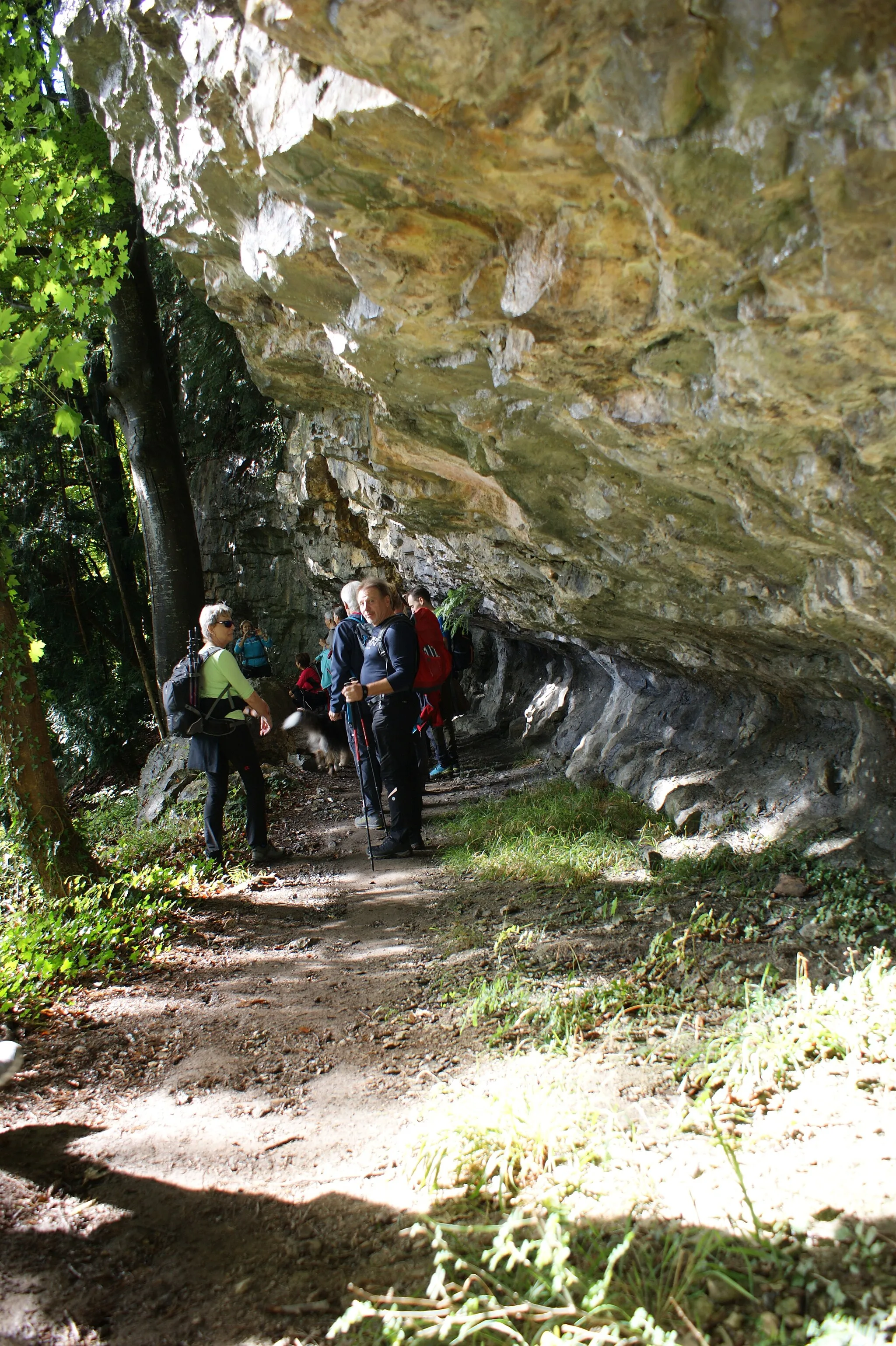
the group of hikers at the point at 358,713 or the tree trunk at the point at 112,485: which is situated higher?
the tree trunk at the point at 112,485

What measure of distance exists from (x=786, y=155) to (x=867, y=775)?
3742mm

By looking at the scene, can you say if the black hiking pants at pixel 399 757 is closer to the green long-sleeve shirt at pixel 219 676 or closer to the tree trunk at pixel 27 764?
the green long-sleeve shirt at pixel 219 676

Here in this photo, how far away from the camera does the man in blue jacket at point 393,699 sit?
6.66m

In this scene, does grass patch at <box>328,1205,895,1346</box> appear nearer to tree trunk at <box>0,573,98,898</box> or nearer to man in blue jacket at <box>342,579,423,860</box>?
tree trunk at <box>0,573,98,898</box>

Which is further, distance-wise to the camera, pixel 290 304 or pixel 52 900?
pixel 52 900

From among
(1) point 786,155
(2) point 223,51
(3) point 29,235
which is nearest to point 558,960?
(1) point 786,155

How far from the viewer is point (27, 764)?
18.5 ft

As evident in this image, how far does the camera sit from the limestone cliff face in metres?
2.26

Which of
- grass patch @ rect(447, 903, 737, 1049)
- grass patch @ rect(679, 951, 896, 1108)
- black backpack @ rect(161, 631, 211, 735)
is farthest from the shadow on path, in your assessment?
black backpack @ rect(161, 631, 211, 735)

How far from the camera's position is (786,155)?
226cm

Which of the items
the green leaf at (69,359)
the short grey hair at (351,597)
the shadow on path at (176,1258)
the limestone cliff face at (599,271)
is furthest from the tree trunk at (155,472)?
the shadow on path at (176,1258)

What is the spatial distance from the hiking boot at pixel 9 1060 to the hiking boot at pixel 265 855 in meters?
4.04

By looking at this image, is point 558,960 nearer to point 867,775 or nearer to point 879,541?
point 867,775

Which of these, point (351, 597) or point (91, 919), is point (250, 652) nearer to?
point (351, 597)
